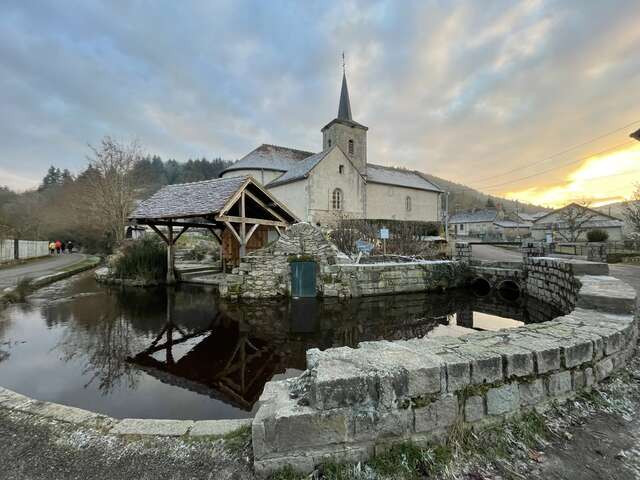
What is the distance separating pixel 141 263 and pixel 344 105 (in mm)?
25911

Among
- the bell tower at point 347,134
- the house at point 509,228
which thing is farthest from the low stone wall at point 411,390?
the house at point 509,228

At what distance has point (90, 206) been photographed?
2156cm

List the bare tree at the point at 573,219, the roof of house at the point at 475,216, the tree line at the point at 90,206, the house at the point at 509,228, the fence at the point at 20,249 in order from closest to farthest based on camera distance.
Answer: the fence at the point at 20,249 < the tree line at the point at 90,206 < the bare tree at the point at 573,219 < the house at the point at 509,228 < the roof of house at the point at 475,216

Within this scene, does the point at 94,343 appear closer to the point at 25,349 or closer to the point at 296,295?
the point at 25,349

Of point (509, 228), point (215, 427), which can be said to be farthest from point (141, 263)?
point (509, 228)

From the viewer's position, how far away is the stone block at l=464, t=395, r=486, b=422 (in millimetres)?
2117

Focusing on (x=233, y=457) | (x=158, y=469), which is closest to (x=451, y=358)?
(x=233, y=457)

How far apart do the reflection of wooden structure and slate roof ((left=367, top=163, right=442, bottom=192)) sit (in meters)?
24.0

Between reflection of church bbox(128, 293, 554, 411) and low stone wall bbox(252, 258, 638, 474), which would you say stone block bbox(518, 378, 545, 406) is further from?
reflection of church bbox(128, 293, 554, 411)

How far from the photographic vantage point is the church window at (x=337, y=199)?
2420 centimetres

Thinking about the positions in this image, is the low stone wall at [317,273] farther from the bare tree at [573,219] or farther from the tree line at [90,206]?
the bare tree at [573,219]

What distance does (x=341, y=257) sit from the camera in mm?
9414

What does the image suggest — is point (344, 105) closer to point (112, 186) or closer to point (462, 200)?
point (112, 186)

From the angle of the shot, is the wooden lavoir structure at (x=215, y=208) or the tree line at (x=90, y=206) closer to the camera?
the wooden lavoir structure at (x=215, y=208)
